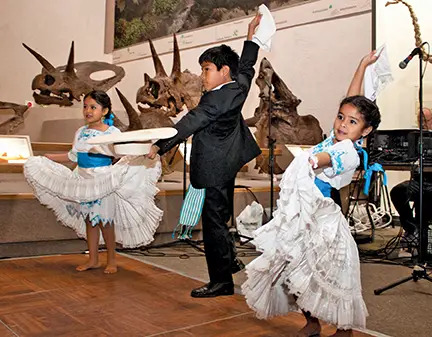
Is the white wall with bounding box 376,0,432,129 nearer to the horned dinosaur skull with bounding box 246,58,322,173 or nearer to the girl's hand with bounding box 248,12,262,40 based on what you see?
the horned dinosaur skull with bounding box 246,58,322,173

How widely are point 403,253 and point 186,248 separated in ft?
6.05

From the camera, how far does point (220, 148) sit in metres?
2.92

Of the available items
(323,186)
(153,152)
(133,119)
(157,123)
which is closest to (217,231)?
(153,152)

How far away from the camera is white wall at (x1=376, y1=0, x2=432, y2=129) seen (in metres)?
6.21

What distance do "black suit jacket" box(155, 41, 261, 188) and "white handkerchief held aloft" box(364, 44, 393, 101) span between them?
2.09 feet

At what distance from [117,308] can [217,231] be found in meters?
0.67

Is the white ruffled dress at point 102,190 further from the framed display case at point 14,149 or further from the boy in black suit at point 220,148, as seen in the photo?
the framed display case at point 14,149

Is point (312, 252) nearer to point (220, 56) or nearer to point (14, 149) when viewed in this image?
point (220, 56)

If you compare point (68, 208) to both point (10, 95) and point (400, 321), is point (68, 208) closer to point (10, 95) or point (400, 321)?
point (400, 321)

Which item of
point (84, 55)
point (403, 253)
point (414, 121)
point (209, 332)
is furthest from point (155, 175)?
point (84, 55)

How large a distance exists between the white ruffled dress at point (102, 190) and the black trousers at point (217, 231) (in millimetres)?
692

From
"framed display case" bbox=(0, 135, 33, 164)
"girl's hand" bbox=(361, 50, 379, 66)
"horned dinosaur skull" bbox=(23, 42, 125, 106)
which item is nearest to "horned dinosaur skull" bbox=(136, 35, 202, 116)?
"horned dinosaur skull" bbox=(23, 42, 125, 106)

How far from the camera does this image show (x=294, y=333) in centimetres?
242

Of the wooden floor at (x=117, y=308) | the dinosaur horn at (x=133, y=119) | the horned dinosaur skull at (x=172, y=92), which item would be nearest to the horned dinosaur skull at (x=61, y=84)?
the horned dinosaur skull at (x=172, y=92)
